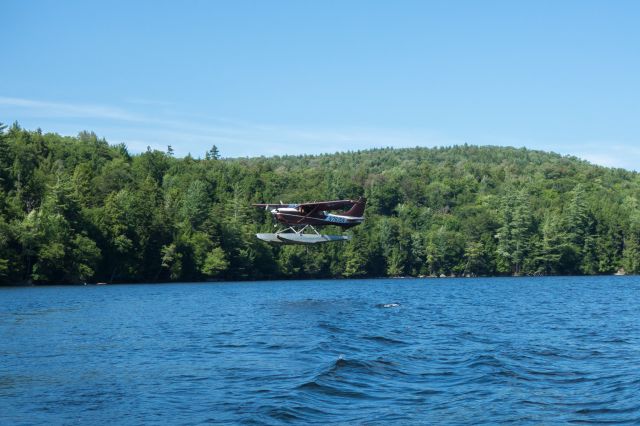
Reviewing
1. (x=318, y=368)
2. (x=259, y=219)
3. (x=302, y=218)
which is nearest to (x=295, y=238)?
(x=302, y=218)

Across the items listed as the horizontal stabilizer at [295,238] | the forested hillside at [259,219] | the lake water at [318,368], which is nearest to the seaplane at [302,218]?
the horizontal stabilizer at [295,238]

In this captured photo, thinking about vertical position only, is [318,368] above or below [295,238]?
below

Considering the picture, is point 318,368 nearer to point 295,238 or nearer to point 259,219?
point 295,238

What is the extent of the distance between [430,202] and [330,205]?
112584mm

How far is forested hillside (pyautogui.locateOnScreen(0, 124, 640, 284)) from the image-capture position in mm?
82188

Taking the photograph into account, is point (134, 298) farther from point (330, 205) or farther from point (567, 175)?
point (567, 175)

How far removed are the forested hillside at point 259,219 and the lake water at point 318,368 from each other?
4423 cm

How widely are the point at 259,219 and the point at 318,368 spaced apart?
101145 millimetres

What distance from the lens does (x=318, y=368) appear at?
71.6 ft

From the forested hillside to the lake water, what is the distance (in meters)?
44.2

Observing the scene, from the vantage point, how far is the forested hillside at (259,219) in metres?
82.2

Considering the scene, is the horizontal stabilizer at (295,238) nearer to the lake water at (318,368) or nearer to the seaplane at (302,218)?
the seaplane at (302,218)

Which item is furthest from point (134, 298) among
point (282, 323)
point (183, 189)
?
point (183, 189)

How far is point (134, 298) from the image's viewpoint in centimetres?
5509
